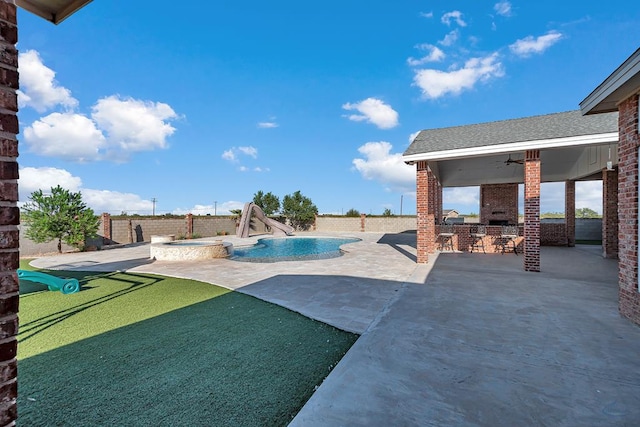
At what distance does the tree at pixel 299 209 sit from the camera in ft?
99.1

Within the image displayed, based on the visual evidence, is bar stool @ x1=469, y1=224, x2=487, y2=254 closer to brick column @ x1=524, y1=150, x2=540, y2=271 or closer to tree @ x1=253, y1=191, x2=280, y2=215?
brick column @ x1=524, y1=150, x2=540, y2=271

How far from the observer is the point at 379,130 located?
2555 cm

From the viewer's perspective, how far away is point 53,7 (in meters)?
2.04

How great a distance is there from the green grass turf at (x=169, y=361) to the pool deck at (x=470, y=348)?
43cm

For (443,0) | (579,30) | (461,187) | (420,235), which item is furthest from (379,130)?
(420,235)

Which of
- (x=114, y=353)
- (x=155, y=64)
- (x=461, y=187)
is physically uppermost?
(x=155, y=64)

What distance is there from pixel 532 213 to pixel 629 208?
12.6 ft

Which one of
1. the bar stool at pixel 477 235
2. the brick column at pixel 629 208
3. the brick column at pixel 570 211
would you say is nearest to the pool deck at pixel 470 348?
the brick column at pixel 629 208

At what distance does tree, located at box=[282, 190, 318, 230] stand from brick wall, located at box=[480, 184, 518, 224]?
17.3 m

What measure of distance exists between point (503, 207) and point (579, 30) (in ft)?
28.9

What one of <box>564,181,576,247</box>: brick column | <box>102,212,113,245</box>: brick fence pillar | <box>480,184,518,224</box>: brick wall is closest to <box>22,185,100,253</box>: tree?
<box>102,212,113,245</box>: brick fence pillar

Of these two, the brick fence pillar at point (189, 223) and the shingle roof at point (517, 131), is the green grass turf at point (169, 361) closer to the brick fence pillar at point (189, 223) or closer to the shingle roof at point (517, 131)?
the shingle roof at point (517, 131)

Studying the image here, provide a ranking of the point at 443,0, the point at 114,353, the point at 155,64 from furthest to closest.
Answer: the point at 155,64, the point at 443,0, the point at 114,353

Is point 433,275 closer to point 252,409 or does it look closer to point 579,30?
point 252,409
